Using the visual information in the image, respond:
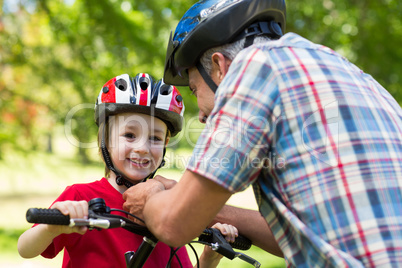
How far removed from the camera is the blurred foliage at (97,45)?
8.91m

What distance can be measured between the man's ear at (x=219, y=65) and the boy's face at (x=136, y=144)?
0.93 meters

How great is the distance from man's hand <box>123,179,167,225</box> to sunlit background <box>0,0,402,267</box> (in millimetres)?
6193

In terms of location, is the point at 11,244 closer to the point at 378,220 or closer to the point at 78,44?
the point at 78,44

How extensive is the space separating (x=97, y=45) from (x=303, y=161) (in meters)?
8.51

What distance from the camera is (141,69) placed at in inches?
393

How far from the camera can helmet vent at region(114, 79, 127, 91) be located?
3.57m

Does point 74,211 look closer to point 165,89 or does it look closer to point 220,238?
point 220,238

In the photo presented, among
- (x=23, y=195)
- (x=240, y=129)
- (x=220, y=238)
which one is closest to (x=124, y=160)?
(x=220, y=238)

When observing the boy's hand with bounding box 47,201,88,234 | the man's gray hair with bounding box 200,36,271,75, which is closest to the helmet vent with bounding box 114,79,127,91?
the man's gray hair with bounding box 200,36,271,75

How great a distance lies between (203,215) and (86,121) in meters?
7.14

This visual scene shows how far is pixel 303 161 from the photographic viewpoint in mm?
1961

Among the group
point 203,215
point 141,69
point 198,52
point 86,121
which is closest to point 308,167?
point 203,215

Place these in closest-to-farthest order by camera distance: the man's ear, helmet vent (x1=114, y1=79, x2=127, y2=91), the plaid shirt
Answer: the plaid shirt < the man's ear < helmet vent (x1=114, y1=79, x2=127, y2=91)

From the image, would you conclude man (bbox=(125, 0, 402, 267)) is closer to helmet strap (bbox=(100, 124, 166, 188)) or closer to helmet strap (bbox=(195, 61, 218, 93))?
helmet strap (bbox=(195, 61, 218, 93))
